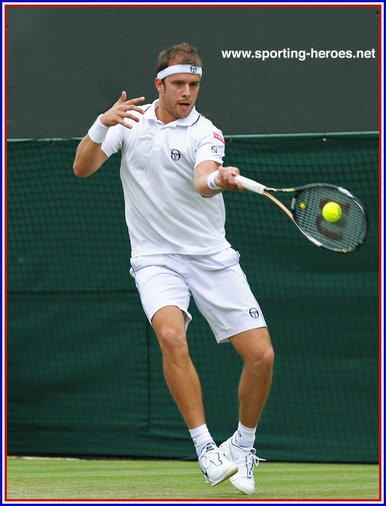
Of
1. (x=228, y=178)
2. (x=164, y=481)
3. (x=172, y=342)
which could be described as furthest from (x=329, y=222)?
(x=164, y=481)

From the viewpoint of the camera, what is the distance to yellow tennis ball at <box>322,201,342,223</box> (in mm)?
4938

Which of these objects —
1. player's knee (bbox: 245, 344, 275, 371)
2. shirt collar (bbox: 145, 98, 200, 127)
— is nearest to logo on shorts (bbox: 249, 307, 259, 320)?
player's knee (bbox: 245, 344, 275, 371)

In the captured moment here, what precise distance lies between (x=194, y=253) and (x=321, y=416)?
9.09ft

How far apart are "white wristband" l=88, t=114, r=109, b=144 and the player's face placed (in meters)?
0.37

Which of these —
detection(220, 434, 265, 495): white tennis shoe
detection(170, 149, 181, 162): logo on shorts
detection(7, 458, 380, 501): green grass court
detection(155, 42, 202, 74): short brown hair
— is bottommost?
detection(7, 458, 380, 501): green grass court

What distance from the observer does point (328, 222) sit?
5004 millimetres

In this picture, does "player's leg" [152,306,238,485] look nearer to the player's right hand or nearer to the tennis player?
the tennis player

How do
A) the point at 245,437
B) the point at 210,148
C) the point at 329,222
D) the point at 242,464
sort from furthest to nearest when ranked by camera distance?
the point at 245,437 → the point at 242,464 → the point at 210,148 → the point at 329,222

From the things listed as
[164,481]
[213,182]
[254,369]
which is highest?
[213,182]

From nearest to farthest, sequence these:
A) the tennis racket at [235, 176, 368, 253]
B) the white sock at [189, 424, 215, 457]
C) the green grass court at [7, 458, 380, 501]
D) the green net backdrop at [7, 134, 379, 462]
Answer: the tennis racket at [235, 176, 368, 253]
the white sock at [189, 424, 215, 457]
the green grass court at [7, 458, 380, 501]
the green net backdrop at [7, 134, 379, 462]

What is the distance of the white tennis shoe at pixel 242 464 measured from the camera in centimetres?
521

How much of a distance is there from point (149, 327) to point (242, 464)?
9.00ft

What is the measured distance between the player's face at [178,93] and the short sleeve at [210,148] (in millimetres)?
172

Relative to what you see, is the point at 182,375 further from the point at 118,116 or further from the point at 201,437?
the point at 118,116
